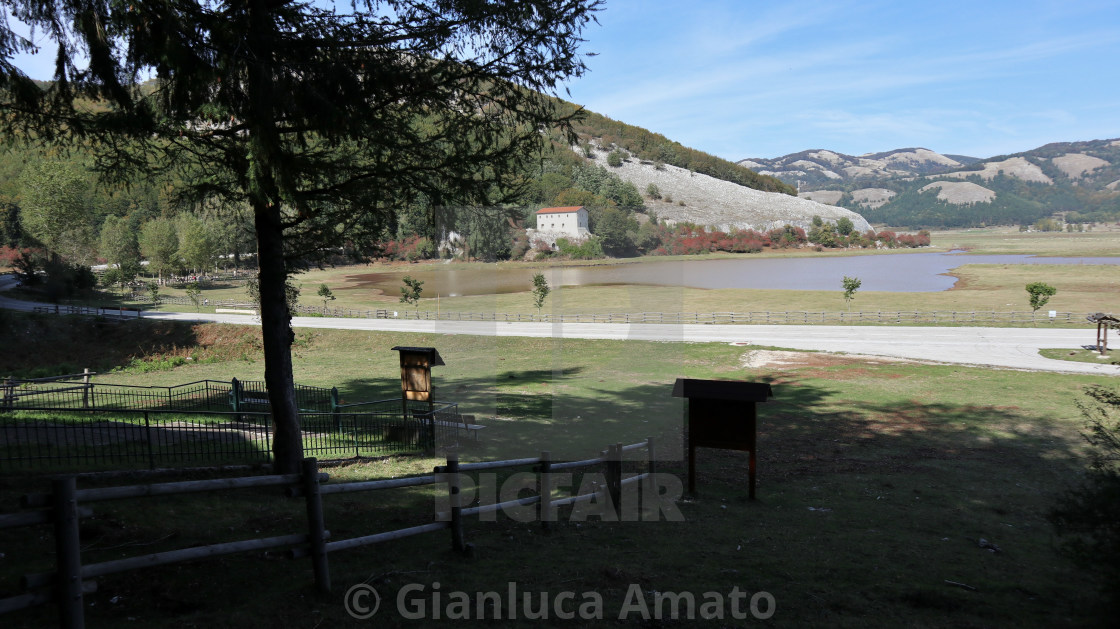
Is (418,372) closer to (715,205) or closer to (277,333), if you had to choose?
(277,333)

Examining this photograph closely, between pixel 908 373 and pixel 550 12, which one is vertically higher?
pixel 550 12

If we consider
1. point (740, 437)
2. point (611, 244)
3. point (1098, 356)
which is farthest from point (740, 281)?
point (740, 437)

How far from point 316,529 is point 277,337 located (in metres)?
5.08

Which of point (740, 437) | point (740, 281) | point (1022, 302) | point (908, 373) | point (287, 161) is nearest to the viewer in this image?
point (287, 161)

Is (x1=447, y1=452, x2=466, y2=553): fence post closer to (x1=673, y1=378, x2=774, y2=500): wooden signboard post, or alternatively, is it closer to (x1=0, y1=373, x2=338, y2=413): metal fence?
(x1=673, y1=378, x2=774, y2=500): wooden signboard post

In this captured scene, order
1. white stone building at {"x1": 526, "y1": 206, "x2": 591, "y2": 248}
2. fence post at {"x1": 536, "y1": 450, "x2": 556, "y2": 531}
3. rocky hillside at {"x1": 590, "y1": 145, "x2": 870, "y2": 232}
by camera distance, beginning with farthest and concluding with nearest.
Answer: rocky hillside at {"x1": 590, "y1": 145, "x2": 870, "y2": 232} → white stone building at {"x1": 526, "y1": 206, "x2": 591, "y2": 248} → fence post at {"x1": 536, "y1": 450, "x2": 556, "y2": 531}

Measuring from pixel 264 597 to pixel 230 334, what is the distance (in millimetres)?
37639

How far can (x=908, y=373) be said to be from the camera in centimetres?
2620

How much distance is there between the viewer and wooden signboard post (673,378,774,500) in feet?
33.4

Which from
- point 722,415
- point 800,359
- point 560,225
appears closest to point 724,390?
point 722,415

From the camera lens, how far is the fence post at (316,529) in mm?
5793

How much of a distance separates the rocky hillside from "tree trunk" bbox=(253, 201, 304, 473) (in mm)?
154826

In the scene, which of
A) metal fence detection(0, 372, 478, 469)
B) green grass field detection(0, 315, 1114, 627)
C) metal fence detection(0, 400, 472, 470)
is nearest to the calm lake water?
metal fence detection(0, 372, 478, 469)

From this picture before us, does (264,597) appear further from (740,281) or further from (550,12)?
(740,281)
